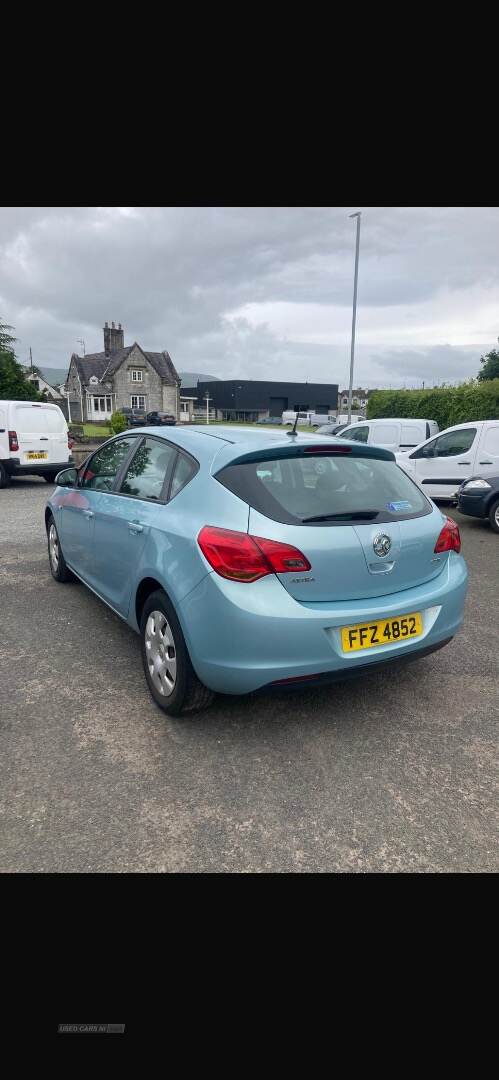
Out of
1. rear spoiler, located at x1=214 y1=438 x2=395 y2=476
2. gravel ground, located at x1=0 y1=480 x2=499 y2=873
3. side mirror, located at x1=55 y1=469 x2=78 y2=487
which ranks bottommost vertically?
gravel ground, located at x1=0 y1=480 x2=499 y2=873

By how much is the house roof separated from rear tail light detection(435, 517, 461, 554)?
5814 centimetres

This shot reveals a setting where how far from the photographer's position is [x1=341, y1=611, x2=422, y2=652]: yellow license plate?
2632 mm

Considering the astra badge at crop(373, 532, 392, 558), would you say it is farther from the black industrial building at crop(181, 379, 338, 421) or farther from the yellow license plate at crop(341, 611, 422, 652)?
the black industrial building at crop(181, 379, 338, 421)

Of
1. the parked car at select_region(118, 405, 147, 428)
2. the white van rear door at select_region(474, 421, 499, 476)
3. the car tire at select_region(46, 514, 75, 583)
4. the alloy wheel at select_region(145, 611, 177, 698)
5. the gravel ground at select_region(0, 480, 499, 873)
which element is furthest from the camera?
the parked car at select_region(118, 405, 147, 428)

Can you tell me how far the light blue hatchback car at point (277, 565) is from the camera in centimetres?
251

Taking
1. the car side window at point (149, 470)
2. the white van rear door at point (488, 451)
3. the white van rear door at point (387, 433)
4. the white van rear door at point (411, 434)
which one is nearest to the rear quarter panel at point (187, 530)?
the car side window at point (149, 470)

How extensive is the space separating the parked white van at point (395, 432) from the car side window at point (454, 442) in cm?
251

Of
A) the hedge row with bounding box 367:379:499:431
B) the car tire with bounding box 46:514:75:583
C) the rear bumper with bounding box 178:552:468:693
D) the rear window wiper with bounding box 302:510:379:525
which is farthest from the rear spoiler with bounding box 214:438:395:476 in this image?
the hedge row with bounding box 367:379:499:431

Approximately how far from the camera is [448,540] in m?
3.15

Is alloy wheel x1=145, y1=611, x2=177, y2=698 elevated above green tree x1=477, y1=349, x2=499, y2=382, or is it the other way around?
green tree x1=477, y1=349, x2=499, y2=382

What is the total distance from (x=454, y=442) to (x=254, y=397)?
72.2 m

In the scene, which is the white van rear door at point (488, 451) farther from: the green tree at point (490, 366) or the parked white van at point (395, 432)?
the green tree at point (490, 366)

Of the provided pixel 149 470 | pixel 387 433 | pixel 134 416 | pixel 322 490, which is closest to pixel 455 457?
pixel 387 433
